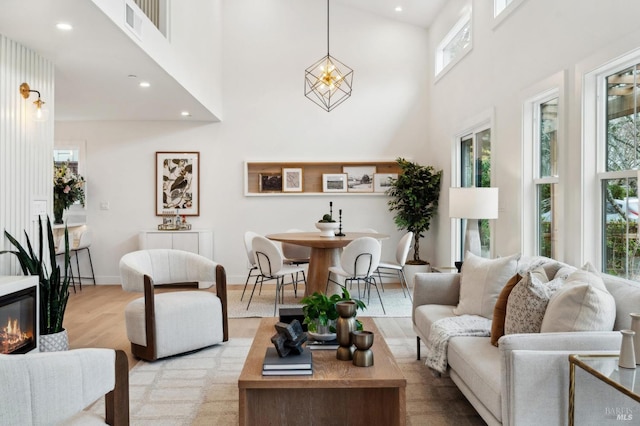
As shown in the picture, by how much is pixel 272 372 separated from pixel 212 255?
17.1 ft

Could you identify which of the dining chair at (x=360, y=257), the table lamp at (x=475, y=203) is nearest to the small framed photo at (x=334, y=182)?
the dining chair at (x=360, y=257)

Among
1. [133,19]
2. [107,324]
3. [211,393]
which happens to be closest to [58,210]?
[107,324]

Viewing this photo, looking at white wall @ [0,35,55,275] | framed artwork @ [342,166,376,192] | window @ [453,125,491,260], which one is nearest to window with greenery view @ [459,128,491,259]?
window @ [453,125,491,260]

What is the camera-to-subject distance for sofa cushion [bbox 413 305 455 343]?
10.8 feet

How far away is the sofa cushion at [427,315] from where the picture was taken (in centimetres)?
328

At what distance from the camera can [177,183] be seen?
7.27 metres

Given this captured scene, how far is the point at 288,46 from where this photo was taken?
289 inches

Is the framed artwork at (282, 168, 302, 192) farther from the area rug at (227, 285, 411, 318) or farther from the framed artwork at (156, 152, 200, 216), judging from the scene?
the area rug at (227, 285, 411, 318)

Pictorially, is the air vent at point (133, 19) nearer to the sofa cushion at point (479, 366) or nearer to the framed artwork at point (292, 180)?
the sofa cushion at point (479, 366)

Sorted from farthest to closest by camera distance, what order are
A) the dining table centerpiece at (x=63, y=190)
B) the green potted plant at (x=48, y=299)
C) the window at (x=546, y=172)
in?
the dining table centerpiece at (x=63, y=190) → the window at (x=546, y=172) → the green potted plant at (x=48, y=299)

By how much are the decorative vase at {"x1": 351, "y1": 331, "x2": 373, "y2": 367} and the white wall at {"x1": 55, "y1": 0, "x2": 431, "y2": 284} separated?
16.4 ft

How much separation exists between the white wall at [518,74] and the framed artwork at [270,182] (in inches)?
91.2

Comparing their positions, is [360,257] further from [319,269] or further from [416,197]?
[416,197]

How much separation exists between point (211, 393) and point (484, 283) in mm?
1858
